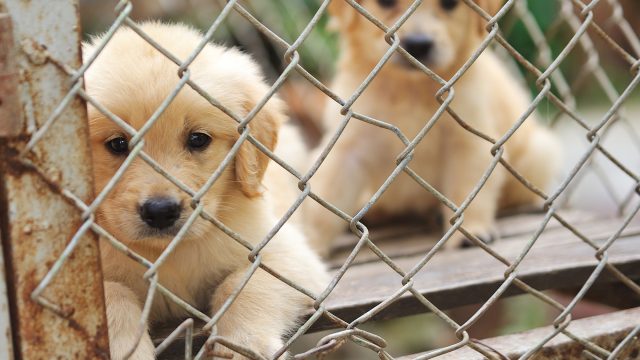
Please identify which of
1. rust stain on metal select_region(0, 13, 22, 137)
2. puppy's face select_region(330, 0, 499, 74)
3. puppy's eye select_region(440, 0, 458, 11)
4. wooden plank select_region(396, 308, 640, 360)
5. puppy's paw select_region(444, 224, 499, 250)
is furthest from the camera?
puppy's eye select_region(440, 0, 458, 11)

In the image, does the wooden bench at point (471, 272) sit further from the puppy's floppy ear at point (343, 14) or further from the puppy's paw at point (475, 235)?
the puppy's floppy ear at point (343, 14)

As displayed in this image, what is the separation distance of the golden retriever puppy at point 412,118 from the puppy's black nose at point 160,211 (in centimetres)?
160

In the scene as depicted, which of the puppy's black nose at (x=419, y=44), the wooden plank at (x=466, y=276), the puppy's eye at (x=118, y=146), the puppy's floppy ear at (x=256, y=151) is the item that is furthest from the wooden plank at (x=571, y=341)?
the puppy's black nose at (x=419, y=44)

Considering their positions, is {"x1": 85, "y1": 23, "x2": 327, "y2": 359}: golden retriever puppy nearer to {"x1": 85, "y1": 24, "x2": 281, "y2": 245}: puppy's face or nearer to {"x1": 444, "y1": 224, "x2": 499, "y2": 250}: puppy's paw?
{"x1": 85, "y1": 24, "x2": 281, "y2": 245}: puppy's face

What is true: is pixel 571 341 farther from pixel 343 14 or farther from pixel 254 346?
pixel 343 14

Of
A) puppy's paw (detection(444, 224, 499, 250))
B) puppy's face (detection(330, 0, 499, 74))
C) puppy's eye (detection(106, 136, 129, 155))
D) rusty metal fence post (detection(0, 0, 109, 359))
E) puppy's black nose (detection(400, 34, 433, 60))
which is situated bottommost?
rusty metal fence post (detection(0, 0, 109, 359))

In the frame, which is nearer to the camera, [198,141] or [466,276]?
[198,141]

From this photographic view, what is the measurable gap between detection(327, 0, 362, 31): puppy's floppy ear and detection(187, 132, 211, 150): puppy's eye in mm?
1750

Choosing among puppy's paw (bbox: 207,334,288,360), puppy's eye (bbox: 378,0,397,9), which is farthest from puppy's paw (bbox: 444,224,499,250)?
puppy's paw (bbox: 207,334,288,360)

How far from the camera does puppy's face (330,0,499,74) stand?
11.7 ft

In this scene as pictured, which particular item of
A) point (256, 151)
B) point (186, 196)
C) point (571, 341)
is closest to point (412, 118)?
point (256, 151)

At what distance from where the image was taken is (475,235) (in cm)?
357

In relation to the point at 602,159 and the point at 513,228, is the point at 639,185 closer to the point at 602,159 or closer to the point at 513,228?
the point at 513,228

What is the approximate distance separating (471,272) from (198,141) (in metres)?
1.13
